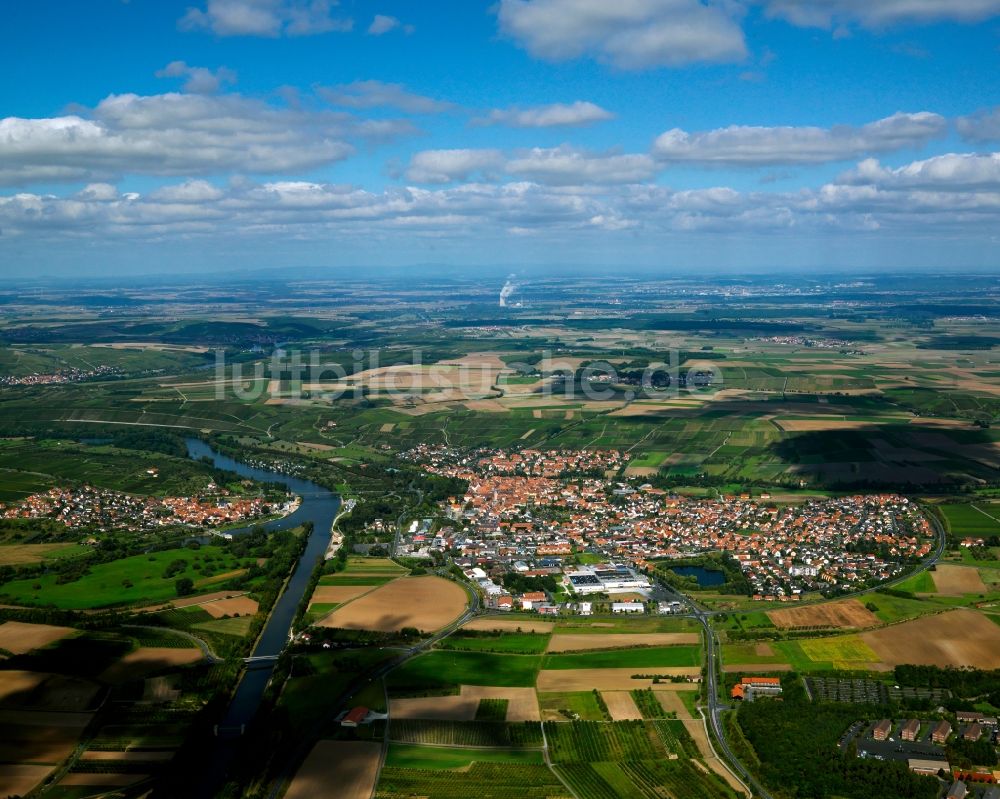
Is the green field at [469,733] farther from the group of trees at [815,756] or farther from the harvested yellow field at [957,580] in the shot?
the harvested yellow field at [957,580]

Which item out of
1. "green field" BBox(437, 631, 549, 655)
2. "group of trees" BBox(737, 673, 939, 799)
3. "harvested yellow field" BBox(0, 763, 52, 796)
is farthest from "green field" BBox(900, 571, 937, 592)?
"harvested yellow field" BBox(0, 763, 52, 796)

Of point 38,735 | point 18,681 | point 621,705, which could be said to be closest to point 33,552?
point 18,681

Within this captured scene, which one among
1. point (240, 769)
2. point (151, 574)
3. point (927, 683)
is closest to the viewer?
point (240, 769)

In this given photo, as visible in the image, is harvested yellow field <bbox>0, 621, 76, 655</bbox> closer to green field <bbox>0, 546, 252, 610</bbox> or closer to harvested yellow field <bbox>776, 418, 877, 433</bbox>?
green field <bbox>0, 546, 252, 610</bbox>

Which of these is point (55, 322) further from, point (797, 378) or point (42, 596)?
point (42, 596)

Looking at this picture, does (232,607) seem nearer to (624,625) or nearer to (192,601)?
(192,601)

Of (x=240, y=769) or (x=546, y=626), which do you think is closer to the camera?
(x=240, y=769)

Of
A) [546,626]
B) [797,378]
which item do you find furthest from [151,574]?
[797,378]
